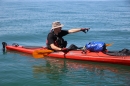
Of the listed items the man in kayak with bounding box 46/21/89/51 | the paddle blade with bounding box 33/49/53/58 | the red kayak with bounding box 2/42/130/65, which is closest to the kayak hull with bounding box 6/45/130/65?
the red kayak with bounding box 2/42/130/65

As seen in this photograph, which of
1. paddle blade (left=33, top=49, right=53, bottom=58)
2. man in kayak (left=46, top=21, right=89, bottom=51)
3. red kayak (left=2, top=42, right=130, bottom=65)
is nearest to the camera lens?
red kayak (left=2, top=42, right=130, bottom=65)

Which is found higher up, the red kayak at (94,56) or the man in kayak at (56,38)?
the man in kayak at (56,38)

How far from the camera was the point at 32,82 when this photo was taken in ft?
25.3

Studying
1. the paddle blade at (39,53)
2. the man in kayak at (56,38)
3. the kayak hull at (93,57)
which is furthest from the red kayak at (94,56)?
the paddle blade at (39,53)

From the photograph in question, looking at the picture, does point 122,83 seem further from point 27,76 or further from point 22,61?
point 22,61

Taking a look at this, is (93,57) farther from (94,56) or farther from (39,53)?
(39,53)

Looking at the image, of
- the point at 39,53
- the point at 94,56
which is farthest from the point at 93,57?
the point at 39,53

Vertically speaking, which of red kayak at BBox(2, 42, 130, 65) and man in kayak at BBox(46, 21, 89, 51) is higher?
man in kayak at BBox(46, 21, 89, 51)

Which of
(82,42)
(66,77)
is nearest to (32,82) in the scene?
(66,77)

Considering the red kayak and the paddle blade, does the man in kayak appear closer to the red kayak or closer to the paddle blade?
the paddle blade

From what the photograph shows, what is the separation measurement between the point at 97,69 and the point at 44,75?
5.78 feet

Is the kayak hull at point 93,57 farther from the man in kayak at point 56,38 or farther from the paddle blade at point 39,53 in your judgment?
the paddle blade at point 39,53

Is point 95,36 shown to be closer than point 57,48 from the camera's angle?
Answer: No

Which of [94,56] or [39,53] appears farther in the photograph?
[39,53]
